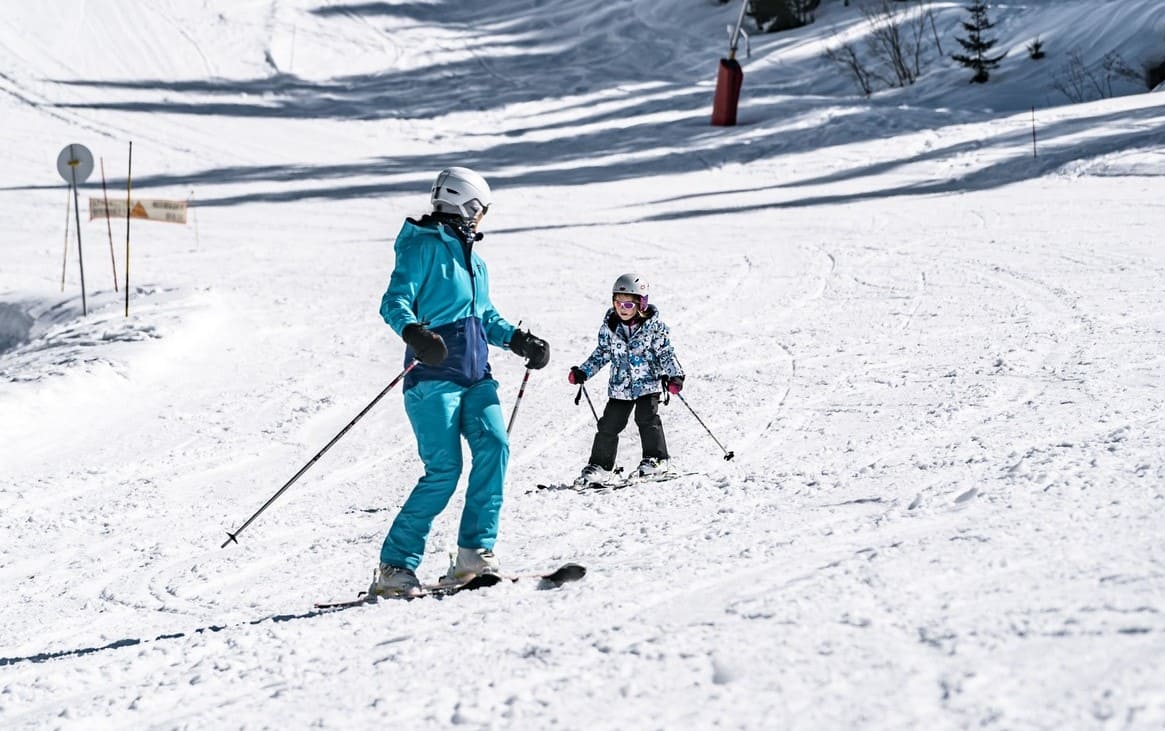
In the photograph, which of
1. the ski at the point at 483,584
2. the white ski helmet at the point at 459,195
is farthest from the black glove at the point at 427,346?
the ski at the point at 483,584

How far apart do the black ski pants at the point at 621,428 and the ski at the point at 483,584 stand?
216 centimetres

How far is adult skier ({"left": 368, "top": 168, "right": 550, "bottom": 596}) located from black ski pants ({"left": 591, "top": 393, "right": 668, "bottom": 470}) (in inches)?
88.7

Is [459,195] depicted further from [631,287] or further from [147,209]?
[147,209]

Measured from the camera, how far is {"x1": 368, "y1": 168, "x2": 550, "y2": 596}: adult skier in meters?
4.85

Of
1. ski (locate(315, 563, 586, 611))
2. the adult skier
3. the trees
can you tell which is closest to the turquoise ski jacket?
the adult skier

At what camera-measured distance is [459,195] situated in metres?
4.93

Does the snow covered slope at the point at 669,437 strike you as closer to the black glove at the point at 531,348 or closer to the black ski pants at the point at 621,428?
the black ski pants at the point at 621,428

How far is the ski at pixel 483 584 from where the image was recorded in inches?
187

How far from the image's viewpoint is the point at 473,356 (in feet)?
16.1

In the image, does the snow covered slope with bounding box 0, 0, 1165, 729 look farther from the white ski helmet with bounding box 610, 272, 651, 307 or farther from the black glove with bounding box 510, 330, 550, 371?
the white ski helmet with bounding box 610, 272, 651, 307

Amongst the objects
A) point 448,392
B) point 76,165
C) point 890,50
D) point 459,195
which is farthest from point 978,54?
point 448,392

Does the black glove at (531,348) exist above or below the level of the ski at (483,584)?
above

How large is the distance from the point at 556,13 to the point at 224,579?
4354 cm

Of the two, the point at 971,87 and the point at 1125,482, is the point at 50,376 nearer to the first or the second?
the point at 1125,482
